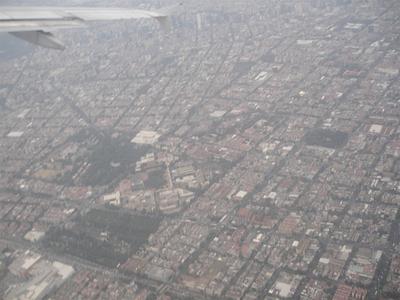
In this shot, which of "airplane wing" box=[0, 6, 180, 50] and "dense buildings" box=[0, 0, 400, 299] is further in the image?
"dense buildings" box=[0, 0, 400, 299]

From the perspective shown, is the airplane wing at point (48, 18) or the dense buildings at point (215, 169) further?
the dense buildings at point (215, 169)

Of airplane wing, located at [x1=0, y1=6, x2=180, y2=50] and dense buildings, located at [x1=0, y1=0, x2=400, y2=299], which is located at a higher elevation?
airplane wing, located at [x1=0, y1=6, x2=180, y2=50]

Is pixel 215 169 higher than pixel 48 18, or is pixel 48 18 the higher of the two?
pixel 48 18

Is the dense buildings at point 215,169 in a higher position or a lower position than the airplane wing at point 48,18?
lower

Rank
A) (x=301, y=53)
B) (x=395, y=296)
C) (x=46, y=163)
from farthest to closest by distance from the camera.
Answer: (x=301, y=53), (x=46, y=163), (x=395, y=296)

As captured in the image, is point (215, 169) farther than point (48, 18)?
Yes

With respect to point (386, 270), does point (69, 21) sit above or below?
above

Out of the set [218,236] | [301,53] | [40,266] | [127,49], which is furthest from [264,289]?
[127,49]

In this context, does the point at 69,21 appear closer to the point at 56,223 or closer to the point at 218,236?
the point at 218,236
